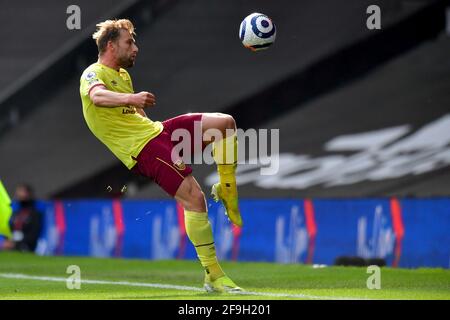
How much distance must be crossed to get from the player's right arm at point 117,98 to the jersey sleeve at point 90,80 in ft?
0.18

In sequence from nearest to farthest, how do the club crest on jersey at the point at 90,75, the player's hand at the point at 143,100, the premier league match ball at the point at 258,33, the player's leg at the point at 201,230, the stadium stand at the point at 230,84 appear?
the player's hand at the point at 143,100, the player's leg at the point at 201,230, the club crest on jersey at the point at 90,75, the premier league match ball at the point at 258,33, the stadium stand at the point at 230,84

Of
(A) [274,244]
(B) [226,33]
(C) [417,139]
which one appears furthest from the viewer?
(B) [226,33]

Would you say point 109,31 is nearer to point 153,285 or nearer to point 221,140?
point 221,140

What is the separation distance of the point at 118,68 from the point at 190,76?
12.2 m

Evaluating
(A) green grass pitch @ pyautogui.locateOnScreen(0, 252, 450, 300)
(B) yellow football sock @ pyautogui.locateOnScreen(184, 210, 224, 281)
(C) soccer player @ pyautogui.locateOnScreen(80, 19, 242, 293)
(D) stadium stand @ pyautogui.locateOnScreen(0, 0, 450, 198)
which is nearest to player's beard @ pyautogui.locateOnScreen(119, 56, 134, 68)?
(C) soccer player @ pyautogui.locateOnScreen(80, 19, 242, 293)

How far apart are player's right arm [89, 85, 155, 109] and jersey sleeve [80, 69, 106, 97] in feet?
0.18

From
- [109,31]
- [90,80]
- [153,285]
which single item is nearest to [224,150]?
[90,80]

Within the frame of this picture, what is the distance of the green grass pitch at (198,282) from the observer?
8.02 meters

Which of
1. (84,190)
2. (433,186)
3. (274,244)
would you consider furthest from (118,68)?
(84,190)

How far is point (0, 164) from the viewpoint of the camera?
19.9 meters

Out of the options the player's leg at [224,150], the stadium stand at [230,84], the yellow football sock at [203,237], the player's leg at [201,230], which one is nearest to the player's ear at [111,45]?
the player's leg at [224,150]

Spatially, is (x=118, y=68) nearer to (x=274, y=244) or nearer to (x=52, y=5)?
(x=274, y=244)

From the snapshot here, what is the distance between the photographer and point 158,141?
27.6 ft

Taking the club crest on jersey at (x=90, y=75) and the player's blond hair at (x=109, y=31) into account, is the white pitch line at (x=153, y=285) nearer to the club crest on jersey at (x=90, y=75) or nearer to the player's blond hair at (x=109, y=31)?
the club crest on jersey at (x=90, y=75)
